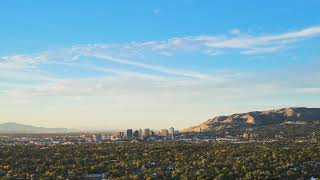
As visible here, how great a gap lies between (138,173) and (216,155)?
19.8 metres

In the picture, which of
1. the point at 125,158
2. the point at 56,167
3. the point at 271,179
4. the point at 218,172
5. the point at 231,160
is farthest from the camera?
the point at 125,158

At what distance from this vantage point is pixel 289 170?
5506 cm

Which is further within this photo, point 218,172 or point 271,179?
point 218,172

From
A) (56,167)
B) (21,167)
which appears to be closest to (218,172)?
(56,167)

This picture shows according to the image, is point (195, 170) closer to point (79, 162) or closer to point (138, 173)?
point (138, 173)

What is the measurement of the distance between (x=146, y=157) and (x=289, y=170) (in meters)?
22.9

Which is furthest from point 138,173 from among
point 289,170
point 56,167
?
point 289,170

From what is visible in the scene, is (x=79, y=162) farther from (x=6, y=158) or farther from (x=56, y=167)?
(x=6, y=158)

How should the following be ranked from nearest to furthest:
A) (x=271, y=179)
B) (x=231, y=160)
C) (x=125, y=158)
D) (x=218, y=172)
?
1. (x=271, y=179)
2. (x=218, y=172)
3. (x=231, y=160)
4. (x=125, y=158)

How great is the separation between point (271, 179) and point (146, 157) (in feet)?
84.3

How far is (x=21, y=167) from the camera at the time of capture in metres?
62.4

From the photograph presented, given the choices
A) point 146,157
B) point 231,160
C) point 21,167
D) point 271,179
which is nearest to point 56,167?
point 21,167

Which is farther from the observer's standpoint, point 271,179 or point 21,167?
point 21,167

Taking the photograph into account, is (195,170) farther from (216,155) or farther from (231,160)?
(216,155)
